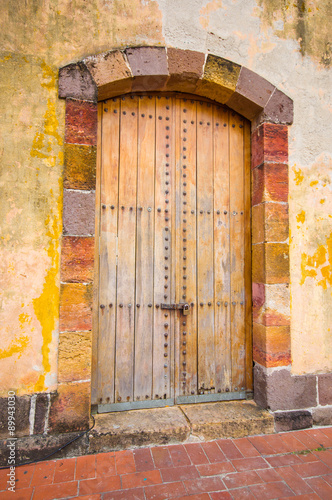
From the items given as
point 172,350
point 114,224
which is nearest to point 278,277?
point 172,350

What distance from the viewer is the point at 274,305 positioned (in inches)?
109

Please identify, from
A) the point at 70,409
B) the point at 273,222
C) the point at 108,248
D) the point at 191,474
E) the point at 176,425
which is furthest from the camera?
the point at 273,222

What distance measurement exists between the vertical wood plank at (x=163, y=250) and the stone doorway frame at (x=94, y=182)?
0.33 meters

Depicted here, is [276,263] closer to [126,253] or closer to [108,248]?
[126,253]

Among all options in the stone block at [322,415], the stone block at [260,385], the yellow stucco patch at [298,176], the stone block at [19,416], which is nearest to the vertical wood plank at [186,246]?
the stone block at [260,385]

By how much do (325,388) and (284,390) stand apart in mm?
396

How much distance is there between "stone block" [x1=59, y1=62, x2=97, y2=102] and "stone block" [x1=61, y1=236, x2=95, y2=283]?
3.57 feet

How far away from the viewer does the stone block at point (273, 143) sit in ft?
9.30

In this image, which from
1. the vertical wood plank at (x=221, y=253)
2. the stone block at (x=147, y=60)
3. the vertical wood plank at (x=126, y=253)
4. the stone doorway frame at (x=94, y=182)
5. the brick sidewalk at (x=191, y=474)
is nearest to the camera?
the brick sidewalk at (x=191, y=474)

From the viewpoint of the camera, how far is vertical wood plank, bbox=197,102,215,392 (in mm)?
2871

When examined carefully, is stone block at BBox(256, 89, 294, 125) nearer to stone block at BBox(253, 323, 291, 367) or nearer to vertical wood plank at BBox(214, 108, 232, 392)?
vertical wood plank at BBox(214, 108, 232, 392)

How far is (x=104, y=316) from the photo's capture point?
2.67 m

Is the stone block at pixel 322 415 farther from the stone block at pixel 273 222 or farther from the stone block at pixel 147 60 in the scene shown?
the stone block at pixel 147 60

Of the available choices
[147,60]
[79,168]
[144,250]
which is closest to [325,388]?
[144,250]
